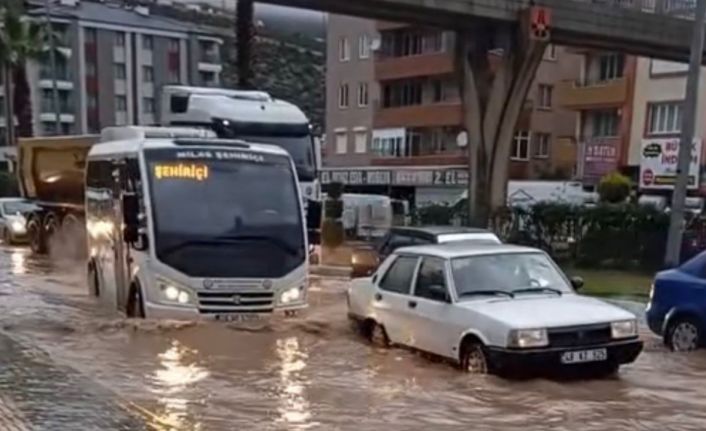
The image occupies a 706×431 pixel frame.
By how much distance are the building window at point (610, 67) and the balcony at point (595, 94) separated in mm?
581

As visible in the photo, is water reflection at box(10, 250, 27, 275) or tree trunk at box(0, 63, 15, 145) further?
tree trunk at box(0, 63, 15, 145)

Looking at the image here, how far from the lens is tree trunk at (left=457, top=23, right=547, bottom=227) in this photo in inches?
1271

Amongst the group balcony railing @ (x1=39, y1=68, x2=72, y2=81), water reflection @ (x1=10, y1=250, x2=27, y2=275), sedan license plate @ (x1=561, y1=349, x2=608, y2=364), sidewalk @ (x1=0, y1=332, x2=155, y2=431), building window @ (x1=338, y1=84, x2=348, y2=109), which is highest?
balcony railing @ (x1=39, y1=68, x2=72, y2=81)

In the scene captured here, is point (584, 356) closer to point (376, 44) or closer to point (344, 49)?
point (376, 44)

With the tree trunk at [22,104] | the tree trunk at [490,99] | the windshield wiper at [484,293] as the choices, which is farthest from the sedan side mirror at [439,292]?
the tree trunk at [22,104]

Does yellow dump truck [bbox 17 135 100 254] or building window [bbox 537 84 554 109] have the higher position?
building window [bbox 537 84 554 109]

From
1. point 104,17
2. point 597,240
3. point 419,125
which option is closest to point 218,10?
point 104,17

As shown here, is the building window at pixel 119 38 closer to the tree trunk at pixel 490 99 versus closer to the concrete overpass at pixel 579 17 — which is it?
the concrete overpass at pixel 579 17

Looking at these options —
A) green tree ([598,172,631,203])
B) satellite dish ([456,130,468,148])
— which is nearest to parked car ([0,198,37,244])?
satellite dish ([456,130,468,148])

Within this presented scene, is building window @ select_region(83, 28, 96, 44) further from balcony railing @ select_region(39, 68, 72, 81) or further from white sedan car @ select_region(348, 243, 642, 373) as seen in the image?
white sedan car @ select_region(348, 243, 642, 373)

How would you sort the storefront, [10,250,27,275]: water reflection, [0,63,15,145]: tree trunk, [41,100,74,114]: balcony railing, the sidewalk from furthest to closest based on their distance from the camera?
[41,100,74,114]: balcony railing
the storefront
[0,63,15,145]: tree trunk
[10,250,27,275]: water reflection
the sidewalk

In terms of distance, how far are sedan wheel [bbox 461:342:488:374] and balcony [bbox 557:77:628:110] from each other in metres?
40.1

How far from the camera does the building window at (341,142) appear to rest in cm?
6675

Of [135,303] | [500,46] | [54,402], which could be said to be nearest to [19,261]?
[135,303]
